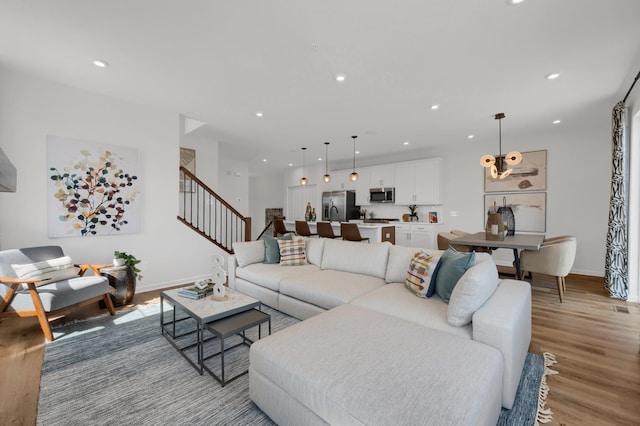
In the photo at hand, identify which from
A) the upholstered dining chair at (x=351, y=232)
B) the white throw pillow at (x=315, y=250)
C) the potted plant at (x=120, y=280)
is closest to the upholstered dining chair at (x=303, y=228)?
the upholstered dining chair at (x=351, y=232)

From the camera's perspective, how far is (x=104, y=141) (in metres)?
3.65

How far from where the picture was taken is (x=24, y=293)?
8.27ft

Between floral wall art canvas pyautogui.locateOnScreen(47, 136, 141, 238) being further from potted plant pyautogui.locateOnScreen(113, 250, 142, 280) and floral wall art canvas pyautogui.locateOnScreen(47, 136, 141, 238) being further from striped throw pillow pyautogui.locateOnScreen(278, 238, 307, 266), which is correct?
striped throw pillow pyautogui.locateOnScreen(278, 238, 307, 266)

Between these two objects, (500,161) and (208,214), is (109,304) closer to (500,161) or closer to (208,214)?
(208,214)

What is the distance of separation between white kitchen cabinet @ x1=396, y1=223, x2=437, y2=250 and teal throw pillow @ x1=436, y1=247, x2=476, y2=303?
4257 millimetres

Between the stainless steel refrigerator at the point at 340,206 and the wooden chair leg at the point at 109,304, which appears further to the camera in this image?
the stainless steel refrigerator at the point at 340,206

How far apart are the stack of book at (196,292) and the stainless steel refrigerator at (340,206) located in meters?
5.58

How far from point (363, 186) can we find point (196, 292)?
5.98 meters

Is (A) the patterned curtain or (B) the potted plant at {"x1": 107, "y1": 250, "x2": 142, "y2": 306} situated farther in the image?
(A) the patterned curtain

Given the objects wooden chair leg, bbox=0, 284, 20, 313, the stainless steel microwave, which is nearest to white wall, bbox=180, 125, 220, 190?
wooden chair leg, bbox=0, 284, 20, 313

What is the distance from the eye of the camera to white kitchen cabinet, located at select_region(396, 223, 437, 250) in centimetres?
639

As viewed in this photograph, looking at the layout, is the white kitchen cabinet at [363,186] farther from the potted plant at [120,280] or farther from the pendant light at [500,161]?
the potted plant at [120,280]

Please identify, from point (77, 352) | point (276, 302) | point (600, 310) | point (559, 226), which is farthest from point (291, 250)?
point (559, 226)

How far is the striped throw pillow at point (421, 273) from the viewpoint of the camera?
2.34 metres
